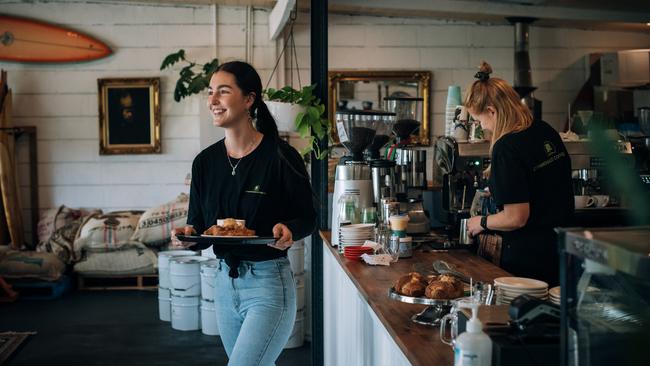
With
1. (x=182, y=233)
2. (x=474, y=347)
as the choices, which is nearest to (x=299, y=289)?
(x=182, y=233)

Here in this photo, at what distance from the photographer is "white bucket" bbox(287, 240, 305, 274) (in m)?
5.59

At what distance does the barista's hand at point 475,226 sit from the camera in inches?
139

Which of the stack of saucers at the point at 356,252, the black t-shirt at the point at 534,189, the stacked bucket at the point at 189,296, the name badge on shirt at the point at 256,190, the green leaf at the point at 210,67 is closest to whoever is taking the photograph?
the name badge on shirt at the point at 256,190

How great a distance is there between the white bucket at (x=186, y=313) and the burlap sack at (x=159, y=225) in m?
1.58

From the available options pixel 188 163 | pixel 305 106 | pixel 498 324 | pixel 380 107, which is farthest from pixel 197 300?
pixel 498 324

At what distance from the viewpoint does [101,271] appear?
7.74 m

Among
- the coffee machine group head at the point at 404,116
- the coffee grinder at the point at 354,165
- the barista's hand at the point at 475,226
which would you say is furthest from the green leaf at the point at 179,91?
the barista's hand at the point at 475,226

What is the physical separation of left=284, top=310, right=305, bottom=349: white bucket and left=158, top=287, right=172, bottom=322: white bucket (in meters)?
→ 1.28

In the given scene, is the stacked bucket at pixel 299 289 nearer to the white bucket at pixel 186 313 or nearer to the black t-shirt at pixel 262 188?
the white bucket at pixel 186 313

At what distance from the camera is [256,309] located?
8.66 ft

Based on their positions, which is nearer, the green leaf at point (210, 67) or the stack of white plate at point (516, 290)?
the stack of white plate at point (516, 290)

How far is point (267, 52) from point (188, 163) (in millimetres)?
1567

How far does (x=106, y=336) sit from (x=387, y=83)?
13.9ft

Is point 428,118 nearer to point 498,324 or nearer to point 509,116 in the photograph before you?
point 509,116
